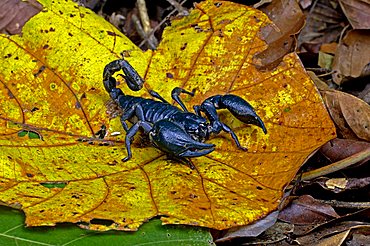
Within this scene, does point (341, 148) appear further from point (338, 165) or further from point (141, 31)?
point (141, 31)

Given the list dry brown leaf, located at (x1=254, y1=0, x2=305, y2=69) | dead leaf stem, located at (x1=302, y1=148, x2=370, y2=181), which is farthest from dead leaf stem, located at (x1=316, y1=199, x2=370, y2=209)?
dry brown leaf, located at (x1=254, y1=0, x2=305, y2=69)

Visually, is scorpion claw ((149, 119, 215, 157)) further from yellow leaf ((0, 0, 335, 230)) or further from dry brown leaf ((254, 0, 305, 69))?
dry brown leaf ((254, 0, 305, 69))

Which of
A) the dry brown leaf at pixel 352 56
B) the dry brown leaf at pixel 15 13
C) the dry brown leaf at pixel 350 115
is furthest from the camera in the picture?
the dry brown leaf at pixel 352 56

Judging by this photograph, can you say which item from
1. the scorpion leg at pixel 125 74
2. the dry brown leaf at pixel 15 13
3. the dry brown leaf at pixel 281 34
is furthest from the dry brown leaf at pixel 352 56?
the dry brown leaf at pixel 15 13

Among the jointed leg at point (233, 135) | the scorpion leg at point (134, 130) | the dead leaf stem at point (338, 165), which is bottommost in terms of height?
the dead leaf stem at point (338, 165)

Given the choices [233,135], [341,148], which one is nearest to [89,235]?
[233,135]

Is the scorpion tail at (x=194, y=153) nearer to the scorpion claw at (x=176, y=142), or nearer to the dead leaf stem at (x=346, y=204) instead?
the scorpion claw at (x=176, y=142)
